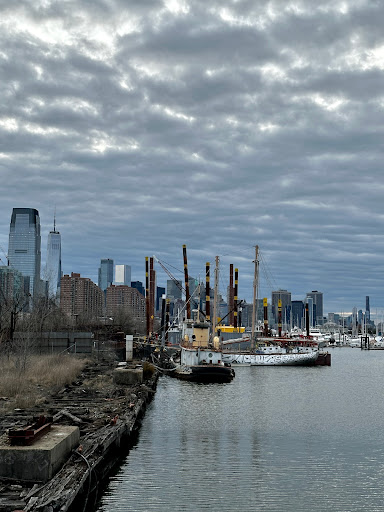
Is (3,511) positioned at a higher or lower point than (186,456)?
higher

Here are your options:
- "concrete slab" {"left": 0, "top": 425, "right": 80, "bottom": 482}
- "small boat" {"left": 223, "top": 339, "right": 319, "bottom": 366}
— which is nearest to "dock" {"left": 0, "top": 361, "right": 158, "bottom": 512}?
"concrete slab" {"left": 0, "top": 425, "right": 80, "bottom": 482}

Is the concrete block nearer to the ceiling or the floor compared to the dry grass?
nearer to the floor

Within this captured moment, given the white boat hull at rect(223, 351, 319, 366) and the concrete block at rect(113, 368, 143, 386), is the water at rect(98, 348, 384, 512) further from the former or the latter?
the white boat hull at rect(223, 351, 319, 366)

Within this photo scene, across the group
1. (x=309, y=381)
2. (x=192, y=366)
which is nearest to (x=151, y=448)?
(x=192, y=366)

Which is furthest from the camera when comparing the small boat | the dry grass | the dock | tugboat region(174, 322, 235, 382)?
the small boat

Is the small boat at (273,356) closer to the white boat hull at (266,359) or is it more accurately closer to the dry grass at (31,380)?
the white boat hull at (266,359)

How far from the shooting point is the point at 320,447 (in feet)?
97.8

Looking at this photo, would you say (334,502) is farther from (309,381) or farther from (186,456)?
(309,381)

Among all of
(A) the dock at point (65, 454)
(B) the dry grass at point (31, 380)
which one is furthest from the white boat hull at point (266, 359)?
(A) the dock at point (65, 454)

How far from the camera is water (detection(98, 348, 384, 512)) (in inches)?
808

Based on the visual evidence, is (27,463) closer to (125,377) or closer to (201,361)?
(125,377)

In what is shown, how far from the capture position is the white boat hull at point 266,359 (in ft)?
342

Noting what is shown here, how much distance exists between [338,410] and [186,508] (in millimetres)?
29044

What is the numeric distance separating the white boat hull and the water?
173ft
